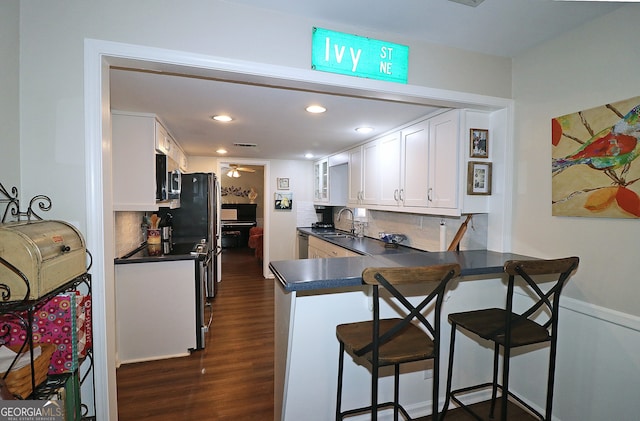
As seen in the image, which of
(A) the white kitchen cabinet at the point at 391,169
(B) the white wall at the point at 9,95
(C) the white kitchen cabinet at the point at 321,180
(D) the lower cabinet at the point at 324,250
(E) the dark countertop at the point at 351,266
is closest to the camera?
(B) the white wall at the point at 9,95

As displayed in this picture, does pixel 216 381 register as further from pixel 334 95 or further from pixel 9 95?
pixel 334 95

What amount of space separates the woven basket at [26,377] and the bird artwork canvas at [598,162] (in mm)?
2574

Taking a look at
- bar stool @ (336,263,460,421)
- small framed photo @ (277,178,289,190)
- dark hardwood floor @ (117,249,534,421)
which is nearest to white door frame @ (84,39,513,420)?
dark hardwood floor @ (117,249,534,421)

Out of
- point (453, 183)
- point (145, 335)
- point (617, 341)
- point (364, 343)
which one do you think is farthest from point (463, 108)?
point (145, 335)

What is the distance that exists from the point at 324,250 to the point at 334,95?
8.43ft

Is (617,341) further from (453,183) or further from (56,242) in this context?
(56,242)

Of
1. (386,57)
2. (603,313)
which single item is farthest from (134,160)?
(603,313)

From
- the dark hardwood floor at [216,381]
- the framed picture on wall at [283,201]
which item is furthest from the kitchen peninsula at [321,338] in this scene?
the framed picture on wall at [283,201]

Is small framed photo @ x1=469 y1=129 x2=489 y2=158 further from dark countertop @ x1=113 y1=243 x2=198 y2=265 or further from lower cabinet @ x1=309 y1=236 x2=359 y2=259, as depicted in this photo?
dark countertop @ x1=113 y1=243 x2=198 y2=265

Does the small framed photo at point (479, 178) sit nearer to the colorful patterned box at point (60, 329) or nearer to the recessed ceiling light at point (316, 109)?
the recessed ceiling light at point (316, 109)

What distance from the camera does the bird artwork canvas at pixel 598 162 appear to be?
1.49 meters

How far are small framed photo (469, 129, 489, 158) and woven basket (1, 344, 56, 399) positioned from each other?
8.46ft

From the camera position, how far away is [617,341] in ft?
5.18

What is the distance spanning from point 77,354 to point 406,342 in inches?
55.4
